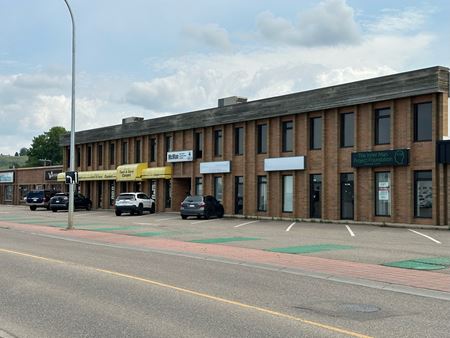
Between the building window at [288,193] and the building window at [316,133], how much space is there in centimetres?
262

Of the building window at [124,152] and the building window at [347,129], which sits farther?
the building window at [124,152]

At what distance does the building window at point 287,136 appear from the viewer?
35.2 meters

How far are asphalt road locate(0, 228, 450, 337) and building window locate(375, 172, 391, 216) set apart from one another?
16.9 m

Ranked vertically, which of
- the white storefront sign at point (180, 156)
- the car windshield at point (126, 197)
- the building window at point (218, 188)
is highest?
the white storefront sign at point (180, 156)

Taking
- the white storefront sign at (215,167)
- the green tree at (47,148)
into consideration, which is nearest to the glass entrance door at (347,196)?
the white storefront sign at (215,167)

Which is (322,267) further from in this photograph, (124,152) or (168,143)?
(124,152)

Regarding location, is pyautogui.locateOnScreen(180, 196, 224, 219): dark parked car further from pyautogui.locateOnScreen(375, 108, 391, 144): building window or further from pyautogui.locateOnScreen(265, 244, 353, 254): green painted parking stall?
pyautogui.locateOnScreen(265, 244, 353, 254): green painted parking stall

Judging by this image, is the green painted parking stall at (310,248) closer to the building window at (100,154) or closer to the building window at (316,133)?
the building window at (316,133)

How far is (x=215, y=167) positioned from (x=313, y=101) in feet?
31.4

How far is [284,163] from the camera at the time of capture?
3466cm

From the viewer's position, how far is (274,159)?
3544 cm

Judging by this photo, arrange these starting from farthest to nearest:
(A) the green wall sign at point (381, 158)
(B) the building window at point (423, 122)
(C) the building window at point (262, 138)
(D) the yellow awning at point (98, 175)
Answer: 1. (D) the yellow awning at point (98, 175)
2. (C) the building window at point (262, 138)
3. (A) the green wall sign at point (381, 158)
4. (B) the building window at point (423, 122)

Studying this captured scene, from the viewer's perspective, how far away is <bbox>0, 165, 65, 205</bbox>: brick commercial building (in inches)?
2485

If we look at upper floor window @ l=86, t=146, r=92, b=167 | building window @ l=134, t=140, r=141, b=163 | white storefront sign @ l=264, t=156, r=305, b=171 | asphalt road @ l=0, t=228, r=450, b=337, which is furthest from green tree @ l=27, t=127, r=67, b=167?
asphalt road @ l=0, t=228, r=450, b=337
